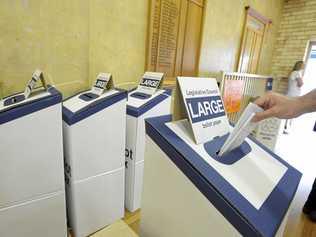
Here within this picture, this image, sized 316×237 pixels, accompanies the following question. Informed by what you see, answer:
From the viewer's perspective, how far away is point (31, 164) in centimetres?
93

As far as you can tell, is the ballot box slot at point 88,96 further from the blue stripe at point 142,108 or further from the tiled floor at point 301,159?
the tiled floor at point 301,159

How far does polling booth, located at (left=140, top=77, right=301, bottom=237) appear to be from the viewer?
1.28 feet

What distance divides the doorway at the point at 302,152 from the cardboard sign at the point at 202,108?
1352mm

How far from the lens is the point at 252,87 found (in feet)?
10.8

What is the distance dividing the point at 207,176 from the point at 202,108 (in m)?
0.23

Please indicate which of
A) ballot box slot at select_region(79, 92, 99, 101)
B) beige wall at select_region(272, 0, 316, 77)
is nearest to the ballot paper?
ballot box slot at select_region(79, 92, 99, 101)

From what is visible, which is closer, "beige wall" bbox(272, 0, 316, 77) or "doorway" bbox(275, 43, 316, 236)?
"doorway" bbox(275, 43, 316, 236)

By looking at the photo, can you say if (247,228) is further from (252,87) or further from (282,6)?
(282,6)

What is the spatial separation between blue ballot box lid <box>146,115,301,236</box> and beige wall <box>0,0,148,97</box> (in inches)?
42.5

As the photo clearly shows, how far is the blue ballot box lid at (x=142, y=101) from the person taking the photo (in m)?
1.30

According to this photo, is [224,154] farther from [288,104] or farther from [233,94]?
[233,94]

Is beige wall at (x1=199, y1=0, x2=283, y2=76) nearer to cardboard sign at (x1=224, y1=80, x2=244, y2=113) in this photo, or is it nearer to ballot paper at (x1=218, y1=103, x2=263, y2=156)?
cardboard sign at (x1=224, y1=80, x2=244, y2=113)

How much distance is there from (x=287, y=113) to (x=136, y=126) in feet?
2.91

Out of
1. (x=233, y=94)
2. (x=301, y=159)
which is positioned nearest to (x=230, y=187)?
(x=233, y=94)
